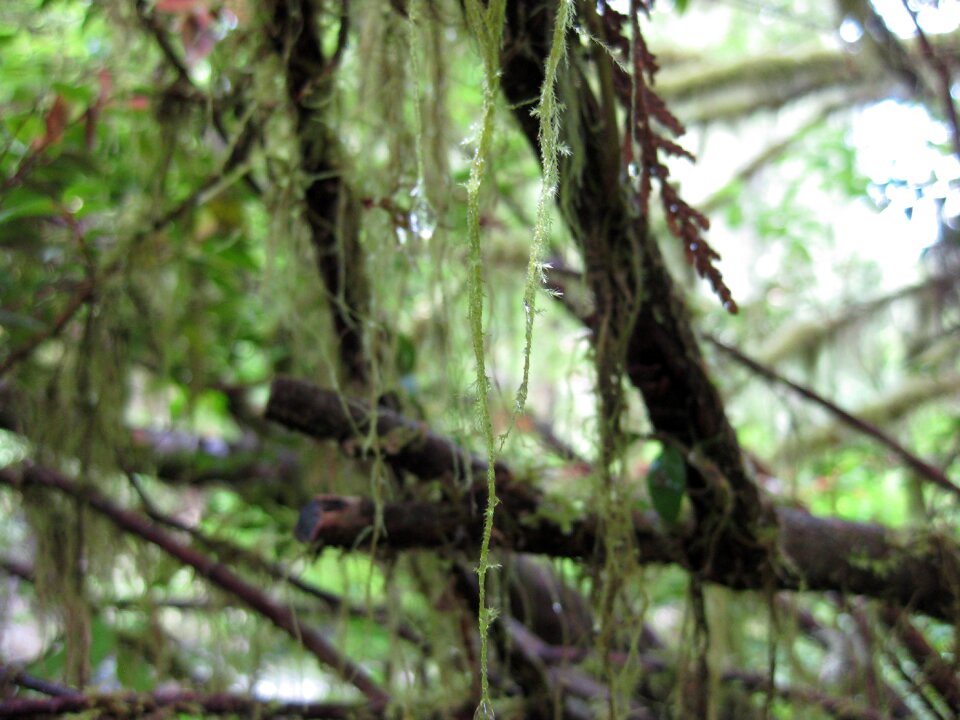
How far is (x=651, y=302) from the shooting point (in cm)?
82

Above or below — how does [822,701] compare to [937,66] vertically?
below

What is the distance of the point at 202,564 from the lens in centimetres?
115

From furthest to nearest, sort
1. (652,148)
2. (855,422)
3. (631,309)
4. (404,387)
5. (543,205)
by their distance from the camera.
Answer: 1. (855,422)
2. (404,387)
3. (631,309)
4. (652,148)
5. (543,205)

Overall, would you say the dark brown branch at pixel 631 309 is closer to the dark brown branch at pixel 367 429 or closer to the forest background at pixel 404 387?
the forest background at pixel 404 387

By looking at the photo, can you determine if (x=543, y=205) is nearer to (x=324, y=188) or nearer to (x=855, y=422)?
(x=324, y=188)

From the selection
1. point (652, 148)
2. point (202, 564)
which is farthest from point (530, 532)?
point (202, 564)

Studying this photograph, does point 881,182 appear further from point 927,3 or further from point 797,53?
point 797,53

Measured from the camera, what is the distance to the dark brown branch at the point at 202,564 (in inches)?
42.3

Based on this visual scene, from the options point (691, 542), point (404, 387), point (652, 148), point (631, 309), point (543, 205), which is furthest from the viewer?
point (404, 387)

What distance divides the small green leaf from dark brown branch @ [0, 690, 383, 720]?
446 millimetres

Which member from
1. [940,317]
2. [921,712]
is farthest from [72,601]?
[940,317]

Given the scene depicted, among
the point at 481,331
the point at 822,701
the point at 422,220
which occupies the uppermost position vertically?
the point at 422,220

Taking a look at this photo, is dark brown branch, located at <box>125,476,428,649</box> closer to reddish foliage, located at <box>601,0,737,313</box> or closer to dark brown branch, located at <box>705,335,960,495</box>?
dark brown branch, located at <box>705,335,960,495</box>

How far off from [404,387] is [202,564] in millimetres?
411
